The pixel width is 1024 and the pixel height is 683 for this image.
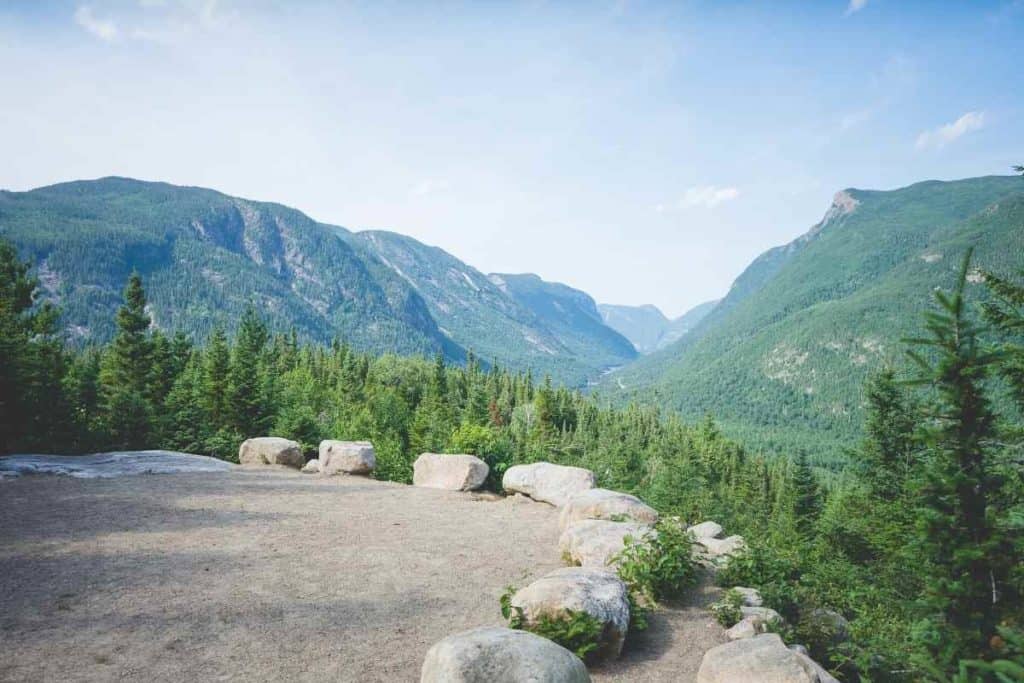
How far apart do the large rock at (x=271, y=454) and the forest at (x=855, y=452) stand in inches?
127

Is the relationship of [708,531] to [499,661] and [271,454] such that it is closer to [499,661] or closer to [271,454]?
[499,661]

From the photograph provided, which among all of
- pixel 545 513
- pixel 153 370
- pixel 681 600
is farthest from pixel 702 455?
pixel 153 370

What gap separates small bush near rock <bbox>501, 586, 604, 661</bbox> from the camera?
273 inches

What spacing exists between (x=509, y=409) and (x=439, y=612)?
81500 millimetres

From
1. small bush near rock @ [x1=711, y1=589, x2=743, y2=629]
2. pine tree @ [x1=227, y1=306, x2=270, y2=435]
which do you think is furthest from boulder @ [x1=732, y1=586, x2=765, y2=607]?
pine tree @ [x1=227, y1=306, x2=270, y2=435]

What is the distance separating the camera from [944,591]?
779cm

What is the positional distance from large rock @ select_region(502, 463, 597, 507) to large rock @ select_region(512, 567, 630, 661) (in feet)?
23.3

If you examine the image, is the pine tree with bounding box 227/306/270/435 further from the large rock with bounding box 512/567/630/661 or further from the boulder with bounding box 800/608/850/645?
the boulder with bounding box 800/608/850/645

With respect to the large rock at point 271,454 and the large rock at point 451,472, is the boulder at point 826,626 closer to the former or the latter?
the large rock at point 451,472

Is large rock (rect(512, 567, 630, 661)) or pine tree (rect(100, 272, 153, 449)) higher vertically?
pine tree (rect(100, 272, 153, 449))

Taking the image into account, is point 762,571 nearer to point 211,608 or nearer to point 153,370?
point 211,608

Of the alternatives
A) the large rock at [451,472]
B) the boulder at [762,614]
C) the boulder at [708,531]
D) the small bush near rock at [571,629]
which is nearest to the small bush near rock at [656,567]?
the boulder at [762,614]

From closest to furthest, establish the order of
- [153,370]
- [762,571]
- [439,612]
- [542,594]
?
[542,594] < [439,612] < [762,571] < [153,370]

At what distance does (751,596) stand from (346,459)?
44.9 feet
